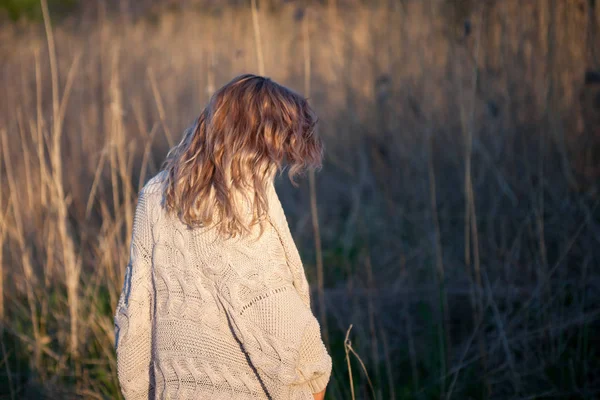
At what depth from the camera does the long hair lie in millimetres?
1236

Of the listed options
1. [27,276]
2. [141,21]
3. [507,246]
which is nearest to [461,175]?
[507,246]

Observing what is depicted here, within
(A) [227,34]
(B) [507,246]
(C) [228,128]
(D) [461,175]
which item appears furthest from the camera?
(A) [227,34]

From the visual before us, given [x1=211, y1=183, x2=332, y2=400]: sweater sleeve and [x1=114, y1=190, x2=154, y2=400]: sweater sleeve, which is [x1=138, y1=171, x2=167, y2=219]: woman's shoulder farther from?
[x1=211, y1=183, x2=332, y2=400]: sweater sleeve

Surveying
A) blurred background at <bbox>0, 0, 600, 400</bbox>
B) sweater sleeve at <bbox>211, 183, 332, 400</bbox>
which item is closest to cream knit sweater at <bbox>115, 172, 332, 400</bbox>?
sweater sleeve at <bbox>211, 183, 332, 400</bbox>

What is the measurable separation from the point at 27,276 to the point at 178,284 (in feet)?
4.89

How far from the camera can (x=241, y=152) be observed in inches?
48.8

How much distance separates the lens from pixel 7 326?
8.51ft

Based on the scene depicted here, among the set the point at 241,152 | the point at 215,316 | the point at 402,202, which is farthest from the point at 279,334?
the point at 402,202

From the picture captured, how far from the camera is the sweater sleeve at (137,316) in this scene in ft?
4.49

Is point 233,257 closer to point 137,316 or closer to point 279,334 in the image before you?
point 279,334

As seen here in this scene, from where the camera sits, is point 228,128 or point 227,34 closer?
point 228,128

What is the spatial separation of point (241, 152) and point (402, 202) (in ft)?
7.71

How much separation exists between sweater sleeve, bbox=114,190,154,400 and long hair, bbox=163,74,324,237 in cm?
14

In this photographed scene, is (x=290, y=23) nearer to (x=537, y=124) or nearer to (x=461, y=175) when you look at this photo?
(x=461, y=175)
